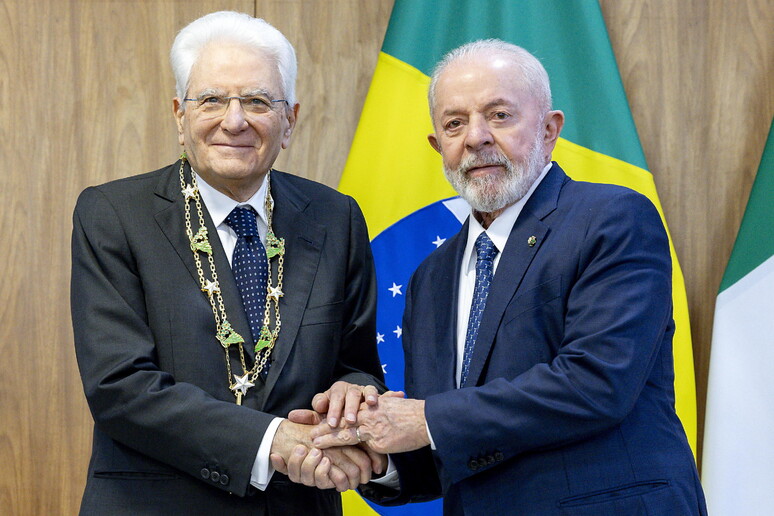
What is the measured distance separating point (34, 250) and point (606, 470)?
2308mm

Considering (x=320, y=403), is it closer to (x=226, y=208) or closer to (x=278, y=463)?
(x=278, y=463)

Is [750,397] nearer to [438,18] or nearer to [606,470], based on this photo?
[606,470]

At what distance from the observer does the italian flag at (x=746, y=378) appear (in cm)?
280

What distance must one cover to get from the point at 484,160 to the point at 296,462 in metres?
0.85

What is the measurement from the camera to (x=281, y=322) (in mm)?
2129

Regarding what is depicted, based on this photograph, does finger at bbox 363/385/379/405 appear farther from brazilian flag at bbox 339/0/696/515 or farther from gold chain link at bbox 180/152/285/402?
brazilian flag at bbox 339/0/696/515

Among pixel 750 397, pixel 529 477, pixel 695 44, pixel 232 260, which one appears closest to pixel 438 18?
pixel 695 44

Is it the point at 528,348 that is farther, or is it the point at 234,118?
the point at 234,118

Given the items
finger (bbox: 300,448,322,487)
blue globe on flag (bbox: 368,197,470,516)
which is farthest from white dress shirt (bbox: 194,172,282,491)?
blue globe on flag (bbox: 368,197,470,516)

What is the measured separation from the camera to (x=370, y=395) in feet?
6.78

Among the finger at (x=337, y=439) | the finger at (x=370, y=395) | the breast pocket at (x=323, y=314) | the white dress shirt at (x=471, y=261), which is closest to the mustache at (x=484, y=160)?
the white dress shirt at (x=471, y=261)

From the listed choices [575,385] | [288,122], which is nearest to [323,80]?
[288,122]

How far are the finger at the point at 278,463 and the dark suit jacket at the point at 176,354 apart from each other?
0.20ft

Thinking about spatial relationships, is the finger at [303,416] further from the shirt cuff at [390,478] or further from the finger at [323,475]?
the shirt cuff at [390,478]
